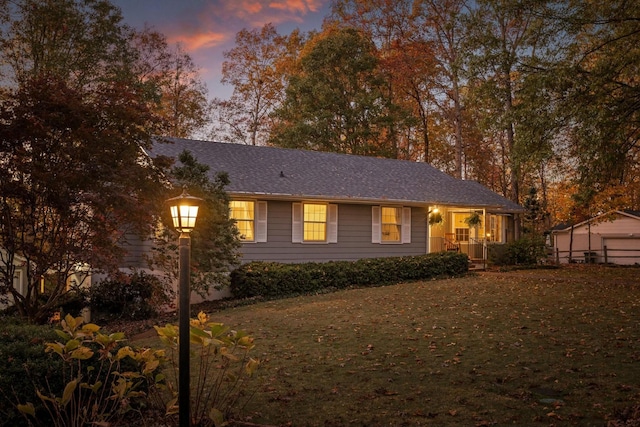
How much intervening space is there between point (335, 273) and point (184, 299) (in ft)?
42.2

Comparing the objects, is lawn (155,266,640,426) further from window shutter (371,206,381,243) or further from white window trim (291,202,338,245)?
window shutter (371,206,381,243)

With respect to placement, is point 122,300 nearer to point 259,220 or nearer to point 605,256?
point 259,220

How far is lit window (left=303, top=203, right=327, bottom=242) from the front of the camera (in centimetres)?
1939

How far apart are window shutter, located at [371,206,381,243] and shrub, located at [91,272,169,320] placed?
29.5ft

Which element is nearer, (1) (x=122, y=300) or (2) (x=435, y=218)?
(1) (x=122, y=300)

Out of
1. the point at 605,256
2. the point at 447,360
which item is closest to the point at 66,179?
the point at 447,360

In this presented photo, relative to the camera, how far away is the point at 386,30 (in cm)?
3384

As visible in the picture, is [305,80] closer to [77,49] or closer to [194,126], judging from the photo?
[194,126]

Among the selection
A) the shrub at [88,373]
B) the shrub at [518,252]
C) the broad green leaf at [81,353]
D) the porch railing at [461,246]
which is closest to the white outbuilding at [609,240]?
the shrub at [518,252]

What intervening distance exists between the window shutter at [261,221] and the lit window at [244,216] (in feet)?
0.54

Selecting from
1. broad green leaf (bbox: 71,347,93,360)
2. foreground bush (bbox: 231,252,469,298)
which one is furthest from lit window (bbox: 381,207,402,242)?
broad green leaf (bbox: 71,347,93,360)

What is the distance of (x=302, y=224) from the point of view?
1920 cm

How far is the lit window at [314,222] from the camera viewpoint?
1939 centimetres

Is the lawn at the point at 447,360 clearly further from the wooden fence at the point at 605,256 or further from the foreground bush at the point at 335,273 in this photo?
the wooden fence at the point at 605,256
